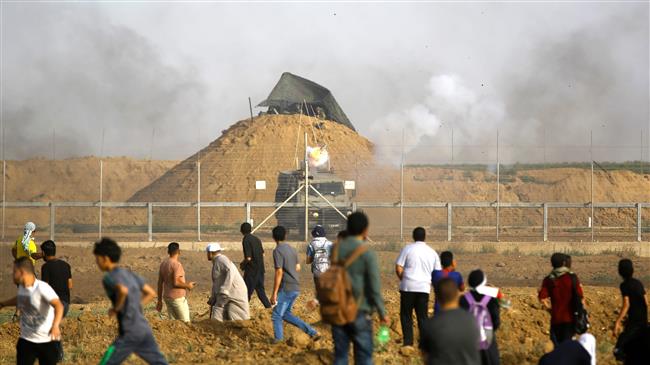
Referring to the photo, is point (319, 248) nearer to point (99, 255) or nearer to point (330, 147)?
point (99, 255)

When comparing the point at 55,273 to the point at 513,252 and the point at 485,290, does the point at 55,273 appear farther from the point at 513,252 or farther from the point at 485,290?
the point at 513,252

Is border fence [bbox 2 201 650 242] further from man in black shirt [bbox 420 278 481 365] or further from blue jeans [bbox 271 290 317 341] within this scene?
man in black shirt [bbox 420 278 481 365]

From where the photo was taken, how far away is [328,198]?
32844mm

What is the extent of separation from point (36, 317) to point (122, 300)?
1.33 m

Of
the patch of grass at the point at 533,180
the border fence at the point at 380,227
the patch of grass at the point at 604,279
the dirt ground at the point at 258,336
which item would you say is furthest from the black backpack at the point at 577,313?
the patch of grass at the point at 533,180

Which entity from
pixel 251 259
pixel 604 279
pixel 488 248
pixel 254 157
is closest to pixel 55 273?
pixel 251 259

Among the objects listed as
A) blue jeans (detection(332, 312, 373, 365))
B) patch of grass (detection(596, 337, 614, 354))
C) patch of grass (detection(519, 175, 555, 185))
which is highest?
patch of grass (detection(519, 175, 555, 185))

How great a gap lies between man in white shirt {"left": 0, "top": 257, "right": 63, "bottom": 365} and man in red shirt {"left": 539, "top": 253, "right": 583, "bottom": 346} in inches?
186

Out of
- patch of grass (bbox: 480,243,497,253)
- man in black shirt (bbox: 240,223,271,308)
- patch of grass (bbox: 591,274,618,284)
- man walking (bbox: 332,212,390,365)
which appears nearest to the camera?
man walking (bbox: 332,212,390,365)

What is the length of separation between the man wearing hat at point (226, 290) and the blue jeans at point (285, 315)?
102 cm

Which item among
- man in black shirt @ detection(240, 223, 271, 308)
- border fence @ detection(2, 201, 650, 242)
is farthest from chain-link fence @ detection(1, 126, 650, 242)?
man in black shirt @ detection(240, 223, 271, 308)

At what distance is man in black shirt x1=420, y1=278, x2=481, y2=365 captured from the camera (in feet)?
22.5

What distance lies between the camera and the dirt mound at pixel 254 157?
42781mm

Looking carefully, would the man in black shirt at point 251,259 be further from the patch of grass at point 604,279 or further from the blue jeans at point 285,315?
the patch of grass at point 604,279
